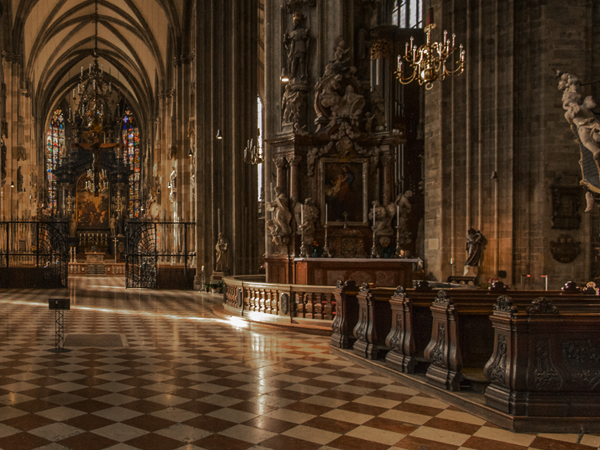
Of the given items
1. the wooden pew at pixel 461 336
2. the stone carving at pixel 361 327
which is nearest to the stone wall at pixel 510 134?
the stone carving at pixel 361 327

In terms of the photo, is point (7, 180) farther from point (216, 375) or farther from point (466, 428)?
point (466, 428)

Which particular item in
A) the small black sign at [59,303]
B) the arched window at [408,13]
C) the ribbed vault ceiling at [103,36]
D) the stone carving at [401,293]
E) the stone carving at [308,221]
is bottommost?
the small black sign at [59,303]

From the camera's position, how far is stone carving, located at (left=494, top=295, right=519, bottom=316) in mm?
4955

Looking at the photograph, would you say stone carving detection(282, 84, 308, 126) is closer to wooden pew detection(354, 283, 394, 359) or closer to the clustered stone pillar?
wooden pew detection(354, 283, 394, 359)

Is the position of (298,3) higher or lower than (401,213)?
higher

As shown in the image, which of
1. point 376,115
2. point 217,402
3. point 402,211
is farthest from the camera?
point 376,115

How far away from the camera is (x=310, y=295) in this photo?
11.1m

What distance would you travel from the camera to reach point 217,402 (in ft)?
18.9

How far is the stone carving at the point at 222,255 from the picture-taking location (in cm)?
2044

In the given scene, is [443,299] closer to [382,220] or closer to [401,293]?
[401,293]

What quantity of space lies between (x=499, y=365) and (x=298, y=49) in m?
9.59

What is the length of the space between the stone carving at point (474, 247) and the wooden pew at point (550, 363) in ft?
37.3

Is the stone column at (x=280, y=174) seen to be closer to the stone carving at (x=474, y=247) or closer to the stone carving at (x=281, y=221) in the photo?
the stone carving at (x=281, y=221)


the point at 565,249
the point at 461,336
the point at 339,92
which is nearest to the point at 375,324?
the point at 461,336
